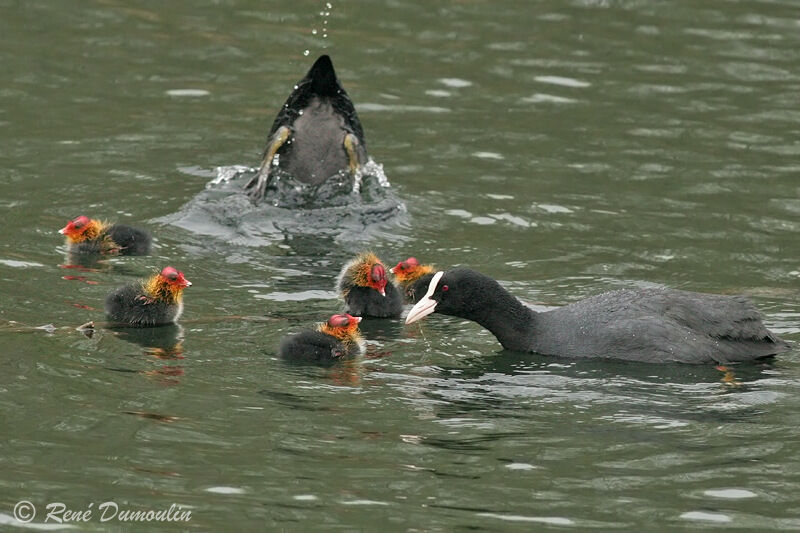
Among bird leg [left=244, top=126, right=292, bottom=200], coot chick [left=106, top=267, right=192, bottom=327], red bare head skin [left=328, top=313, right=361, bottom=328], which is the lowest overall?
coot chick [left=106, top=267, right=192, bottom=327]

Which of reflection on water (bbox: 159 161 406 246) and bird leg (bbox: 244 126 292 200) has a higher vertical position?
bird leg (bbox: 244 126 292 200)

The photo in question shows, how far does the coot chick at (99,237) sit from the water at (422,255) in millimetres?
141

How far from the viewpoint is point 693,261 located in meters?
10.2

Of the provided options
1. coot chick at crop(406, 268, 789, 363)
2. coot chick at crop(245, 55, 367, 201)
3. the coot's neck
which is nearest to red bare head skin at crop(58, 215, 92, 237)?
coot chick at crop(245, 55, 367, 201)

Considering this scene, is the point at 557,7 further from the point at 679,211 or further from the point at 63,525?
the point at 63,525

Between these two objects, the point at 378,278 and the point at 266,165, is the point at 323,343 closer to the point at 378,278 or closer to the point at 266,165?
the point at 378,278

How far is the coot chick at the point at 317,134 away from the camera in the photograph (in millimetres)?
11633

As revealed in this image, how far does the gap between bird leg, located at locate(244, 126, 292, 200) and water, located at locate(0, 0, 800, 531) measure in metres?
Answer: 0.50

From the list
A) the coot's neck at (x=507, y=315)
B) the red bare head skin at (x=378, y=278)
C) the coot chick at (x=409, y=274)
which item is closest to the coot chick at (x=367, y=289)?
the red bare head skin at (x=378, y=278)

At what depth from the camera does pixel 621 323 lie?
8.29 metres

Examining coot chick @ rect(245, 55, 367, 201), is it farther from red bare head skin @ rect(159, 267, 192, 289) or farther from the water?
red bare head skin @ rect(159, 267, 192, 289)

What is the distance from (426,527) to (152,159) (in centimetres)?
702

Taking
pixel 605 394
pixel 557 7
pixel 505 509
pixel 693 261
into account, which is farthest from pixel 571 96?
pixel 505 509

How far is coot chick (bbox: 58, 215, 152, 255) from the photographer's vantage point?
998 centimetres
